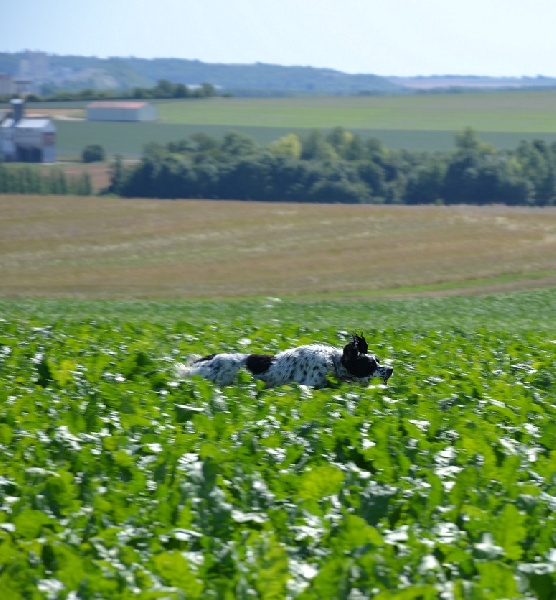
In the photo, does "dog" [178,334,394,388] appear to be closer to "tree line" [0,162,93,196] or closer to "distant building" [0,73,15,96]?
"tree line" [0,162,93,196]

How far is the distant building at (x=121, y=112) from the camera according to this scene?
136625 millimetres

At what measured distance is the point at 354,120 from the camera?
515 feet

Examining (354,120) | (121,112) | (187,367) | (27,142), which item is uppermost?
(187,367)

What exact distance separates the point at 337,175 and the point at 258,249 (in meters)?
37.2

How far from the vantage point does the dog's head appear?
11648mm

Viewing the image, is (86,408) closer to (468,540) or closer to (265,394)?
(265,394)

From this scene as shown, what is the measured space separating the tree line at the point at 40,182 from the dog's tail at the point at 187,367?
70419 millimetres

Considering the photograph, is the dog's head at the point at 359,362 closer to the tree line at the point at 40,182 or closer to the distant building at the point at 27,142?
the tree line at the point at 40,182

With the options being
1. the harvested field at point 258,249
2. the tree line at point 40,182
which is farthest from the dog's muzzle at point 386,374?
the tree line at point 40,182

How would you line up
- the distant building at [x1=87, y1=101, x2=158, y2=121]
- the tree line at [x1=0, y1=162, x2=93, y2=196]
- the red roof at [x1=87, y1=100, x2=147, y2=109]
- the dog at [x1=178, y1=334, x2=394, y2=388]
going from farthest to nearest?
the red roof at [x1=87, y1=100, x2=147, y2=109] < the distant building at [x1=87, y1=101, x2=158, y2=121] < the tree line at [x1=0, y1=162, x2=93, y2=196] < the dog at [x1=178, y1=334, x2=394, y2=388]

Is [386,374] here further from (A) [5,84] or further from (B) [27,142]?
(A) [5,84]

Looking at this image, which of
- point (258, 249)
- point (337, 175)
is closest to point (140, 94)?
point (337, 175)

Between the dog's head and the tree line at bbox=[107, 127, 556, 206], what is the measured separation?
73859 millimetres

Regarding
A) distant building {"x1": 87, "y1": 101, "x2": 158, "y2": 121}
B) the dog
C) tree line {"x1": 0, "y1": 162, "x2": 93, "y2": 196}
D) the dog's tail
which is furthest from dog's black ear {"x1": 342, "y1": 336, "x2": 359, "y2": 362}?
distant building {"x1": 87, "y1": 101, "x2": 158, "y2": 121}
